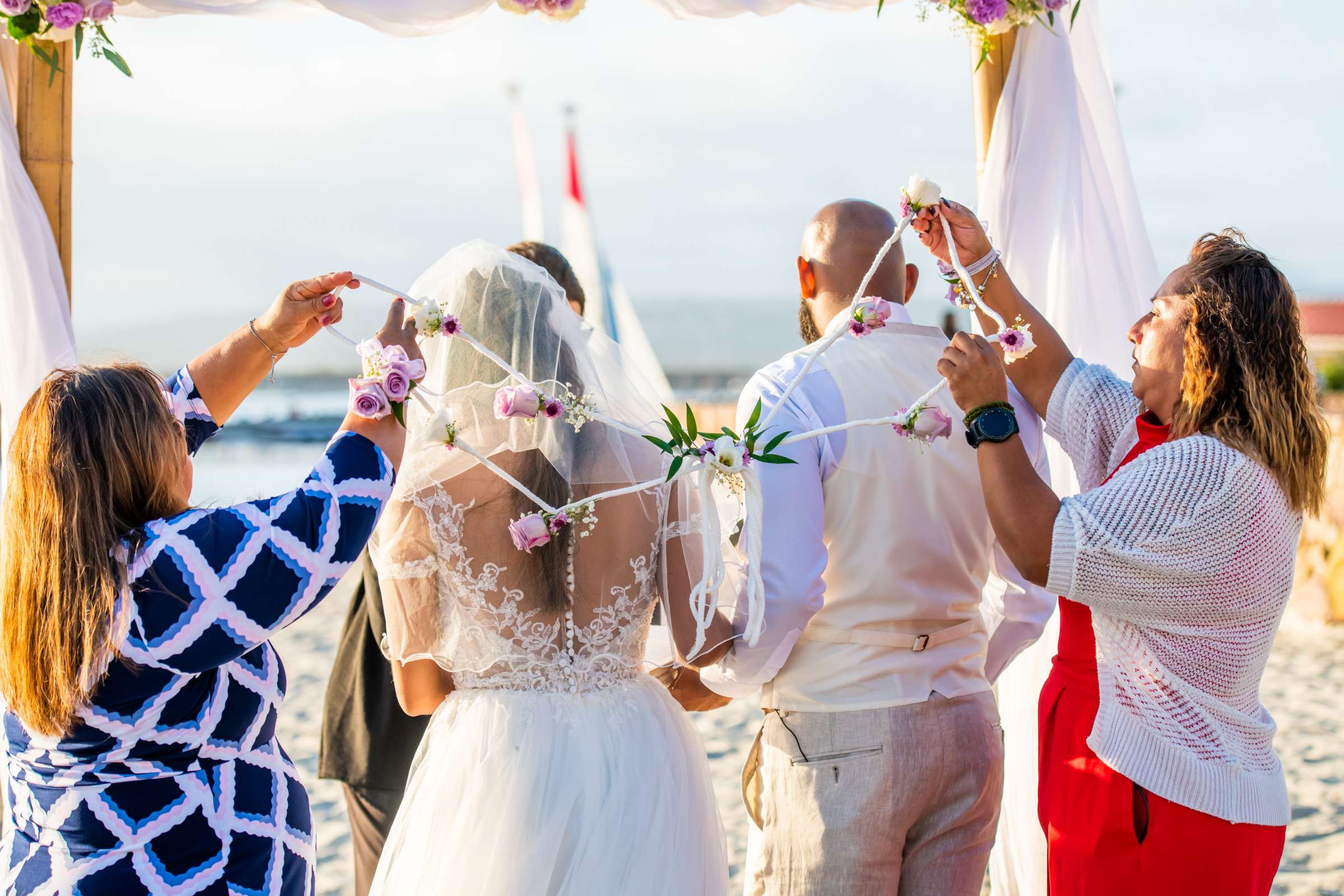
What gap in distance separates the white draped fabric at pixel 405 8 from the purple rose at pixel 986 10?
51 cm

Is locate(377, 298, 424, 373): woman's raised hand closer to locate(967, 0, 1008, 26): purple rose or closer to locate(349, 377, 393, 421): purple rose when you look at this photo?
locate(349, 377, 393, 421): purple rose

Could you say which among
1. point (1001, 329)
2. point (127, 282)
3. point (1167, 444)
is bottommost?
point (127, 282)

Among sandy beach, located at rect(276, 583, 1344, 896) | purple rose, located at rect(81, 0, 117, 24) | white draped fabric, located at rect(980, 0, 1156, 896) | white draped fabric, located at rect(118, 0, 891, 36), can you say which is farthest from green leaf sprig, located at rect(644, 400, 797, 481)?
sandy beach, located at rect(276, 583, 1344, 896)

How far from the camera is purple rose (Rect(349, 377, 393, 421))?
70.9 inches

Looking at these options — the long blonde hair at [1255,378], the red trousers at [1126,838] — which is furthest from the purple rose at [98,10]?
the red trousers at [1126,838]

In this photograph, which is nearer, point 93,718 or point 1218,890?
point 93,718

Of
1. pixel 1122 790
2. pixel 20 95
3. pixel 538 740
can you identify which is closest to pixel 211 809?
pixel 538 740

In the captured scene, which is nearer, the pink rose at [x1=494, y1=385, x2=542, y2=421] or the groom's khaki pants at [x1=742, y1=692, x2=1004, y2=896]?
the pink rose at [x1=494, y1=385, x2=542, y2=421]

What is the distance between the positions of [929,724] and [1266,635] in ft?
2.24

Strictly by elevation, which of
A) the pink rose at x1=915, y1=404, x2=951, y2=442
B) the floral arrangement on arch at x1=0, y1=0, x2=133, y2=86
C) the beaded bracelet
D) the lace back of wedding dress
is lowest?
the lace back of wedding dress

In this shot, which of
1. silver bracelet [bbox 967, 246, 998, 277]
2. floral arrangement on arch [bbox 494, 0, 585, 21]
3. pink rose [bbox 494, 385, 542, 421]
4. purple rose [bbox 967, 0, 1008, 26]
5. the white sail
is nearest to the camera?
pink rose [bbox 494, 385, 542, 421]

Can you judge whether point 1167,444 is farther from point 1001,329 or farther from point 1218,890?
point 1218,890

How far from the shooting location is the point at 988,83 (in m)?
3.22

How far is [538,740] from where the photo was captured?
6.88 ft
